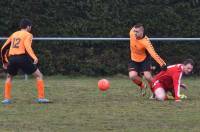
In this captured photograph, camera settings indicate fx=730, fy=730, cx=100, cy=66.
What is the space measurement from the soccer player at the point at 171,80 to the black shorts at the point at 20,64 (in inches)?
Result: 99.1

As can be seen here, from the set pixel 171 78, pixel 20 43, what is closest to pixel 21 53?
pixel 20 43

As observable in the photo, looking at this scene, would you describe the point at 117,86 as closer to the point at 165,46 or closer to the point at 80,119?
the point at 165,46

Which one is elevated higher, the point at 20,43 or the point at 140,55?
the point at 20,43

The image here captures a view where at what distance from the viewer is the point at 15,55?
13.8 meters

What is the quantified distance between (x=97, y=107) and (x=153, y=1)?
32.0ft

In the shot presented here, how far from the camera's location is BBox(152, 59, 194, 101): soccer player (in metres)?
14.1

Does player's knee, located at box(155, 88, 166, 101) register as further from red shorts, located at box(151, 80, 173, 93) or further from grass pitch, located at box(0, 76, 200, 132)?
grass pitch, located at box(0, 76, 200, 132)

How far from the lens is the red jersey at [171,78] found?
46.3 feet

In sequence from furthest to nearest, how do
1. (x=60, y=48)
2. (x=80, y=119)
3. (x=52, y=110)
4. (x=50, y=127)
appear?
(x=60, y=48), (x=52, y=110), (x=80, y=119), (x=50, y=127)

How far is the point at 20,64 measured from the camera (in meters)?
13.8

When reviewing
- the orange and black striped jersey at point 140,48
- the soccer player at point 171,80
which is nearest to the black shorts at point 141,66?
the orange and black striped jersey at point 140,48

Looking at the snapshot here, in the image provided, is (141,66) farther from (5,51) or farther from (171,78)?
(5,51)

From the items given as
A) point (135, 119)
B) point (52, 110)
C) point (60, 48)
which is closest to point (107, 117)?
point (135, 119)

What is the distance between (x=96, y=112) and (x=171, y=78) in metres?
2.88
